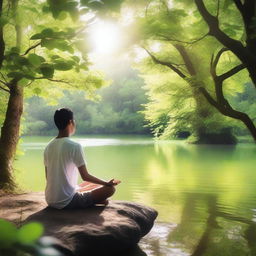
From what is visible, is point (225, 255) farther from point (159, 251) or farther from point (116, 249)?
point (116, 249)

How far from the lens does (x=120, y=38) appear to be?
7148mm

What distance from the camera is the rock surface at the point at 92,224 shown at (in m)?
3.82

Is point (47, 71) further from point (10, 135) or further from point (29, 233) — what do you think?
point (10, 135)

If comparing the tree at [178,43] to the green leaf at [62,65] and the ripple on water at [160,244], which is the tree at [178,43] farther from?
the green leaf at [62,65]

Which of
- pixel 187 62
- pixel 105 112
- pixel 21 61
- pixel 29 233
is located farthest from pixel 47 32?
pixel 105 112

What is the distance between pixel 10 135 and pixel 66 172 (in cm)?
334

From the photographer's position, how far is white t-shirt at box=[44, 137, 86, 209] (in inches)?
171

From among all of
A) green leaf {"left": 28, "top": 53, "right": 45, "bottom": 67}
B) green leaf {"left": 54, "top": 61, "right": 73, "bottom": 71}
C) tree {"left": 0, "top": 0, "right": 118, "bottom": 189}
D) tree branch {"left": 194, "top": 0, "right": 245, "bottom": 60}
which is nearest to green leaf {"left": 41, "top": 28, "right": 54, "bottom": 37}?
tree {"left": 0, "top": 0, "right": 118, "bottom": 189}

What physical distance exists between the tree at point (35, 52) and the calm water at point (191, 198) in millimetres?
1424

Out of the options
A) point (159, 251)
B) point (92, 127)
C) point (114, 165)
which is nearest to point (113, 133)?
point (92, 127)

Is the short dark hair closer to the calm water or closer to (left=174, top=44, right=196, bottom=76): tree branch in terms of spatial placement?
the calm water

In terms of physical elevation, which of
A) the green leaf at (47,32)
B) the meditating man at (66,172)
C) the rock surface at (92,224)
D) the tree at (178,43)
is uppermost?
the tree at (178,43)

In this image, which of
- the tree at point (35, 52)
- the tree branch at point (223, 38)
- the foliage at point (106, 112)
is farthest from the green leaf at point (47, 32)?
the foliage at point (106, 112)

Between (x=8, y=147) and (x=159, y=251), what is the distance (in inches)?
156
